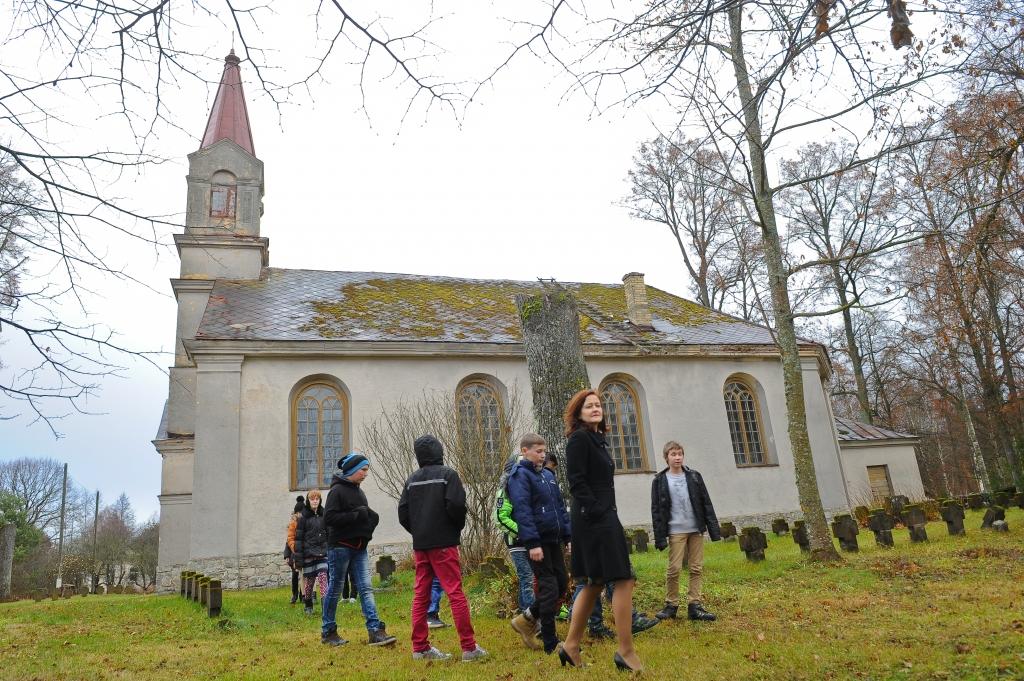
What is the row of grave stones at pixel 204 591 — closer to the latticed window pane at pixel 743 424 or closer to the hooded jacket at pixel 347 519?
the hooded jacket at pixel 347 519

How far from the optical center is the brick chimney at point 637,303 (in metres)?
19.8

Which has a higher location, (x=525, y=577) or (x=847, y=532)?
(x=525, y=577)

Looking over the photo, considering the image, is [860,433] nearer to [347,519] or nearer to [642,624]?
[642,624]

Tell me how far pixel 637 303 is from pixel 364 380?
8.70 m

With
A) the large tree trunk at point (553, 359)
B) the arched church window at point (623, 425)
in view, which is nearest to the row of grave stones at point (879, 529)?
the large tree trunk at point (553, 359)

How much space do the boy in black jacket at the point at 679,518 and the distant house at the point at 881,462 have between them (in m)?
16.7

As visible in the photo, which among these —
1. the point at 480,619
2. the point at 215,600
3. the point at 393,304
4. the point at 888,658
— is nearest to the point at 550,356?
the point at 480,619

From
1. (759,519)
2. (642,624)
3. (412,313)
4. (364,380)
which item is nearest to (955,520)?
(759,519)

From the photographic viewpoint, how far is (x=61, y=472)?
4338cm

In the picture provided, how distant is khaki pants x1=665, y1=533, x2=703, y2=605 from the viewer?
21.8 ft

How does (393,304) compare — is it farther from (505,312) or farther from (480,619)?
(480,619)

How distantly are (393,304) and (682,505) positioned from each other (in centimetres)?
1288

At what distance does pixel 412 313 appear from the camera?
18125mm

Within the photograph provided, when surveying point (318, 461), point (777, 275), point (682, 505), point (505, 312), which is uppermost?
point (505, 312)
